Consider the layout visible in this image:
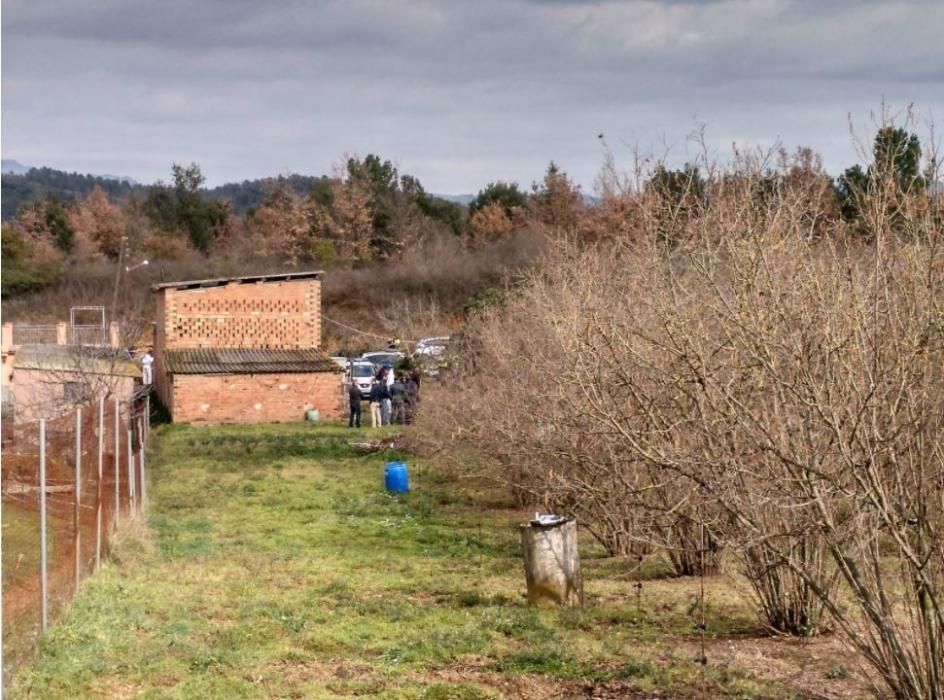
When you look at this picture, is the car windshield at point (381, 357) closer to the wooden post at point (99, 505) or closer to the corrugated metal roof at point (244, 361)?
the corrugated metal roof at point (244, 361)

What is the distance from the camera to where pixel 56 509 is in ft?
53.4

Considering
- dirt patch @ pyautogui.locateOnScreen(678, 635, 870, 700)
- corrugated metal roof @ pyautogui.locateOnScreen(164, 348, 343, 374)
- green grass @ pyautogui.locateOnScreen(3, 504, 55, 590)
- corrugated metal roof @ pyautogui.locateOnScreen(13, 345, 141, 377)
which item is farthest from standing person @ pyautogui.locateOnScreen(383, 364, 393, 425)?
dirt patch @ pyautogui.locateOnScreen(678, 635, 870, 700)

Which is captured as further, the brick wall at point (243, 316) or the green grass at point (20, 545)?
the brick wall at point (243, 316)

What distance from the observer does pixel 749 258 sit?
8016mm

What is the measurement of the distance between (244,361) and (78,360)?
10.4m

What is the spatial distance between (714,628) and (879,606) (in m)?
3.57

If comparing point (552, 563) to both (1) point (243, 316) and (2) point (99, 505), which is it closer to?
(2) point (99, 505)

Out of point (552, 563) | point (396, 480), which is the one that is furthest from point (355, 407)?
point (552, 563)

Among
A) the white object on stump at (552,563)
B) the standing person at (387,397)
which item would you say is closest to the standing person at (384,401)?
the standing person at (387,397)

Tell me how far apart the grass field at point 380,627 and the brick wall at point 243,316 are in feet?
70.5

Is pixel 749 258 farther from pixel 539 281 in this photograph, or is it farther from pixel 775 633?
pixel 539 281

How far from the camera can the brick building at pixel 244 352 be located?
118 ft

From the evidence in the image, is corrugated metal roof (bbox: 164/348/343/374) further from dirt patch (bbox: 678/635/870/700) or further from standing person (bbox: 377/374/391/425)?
dirt patch (bbox: 678/635/870/700)

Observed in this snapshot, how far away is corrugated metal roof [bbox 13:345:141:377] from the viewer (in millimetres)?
27513
